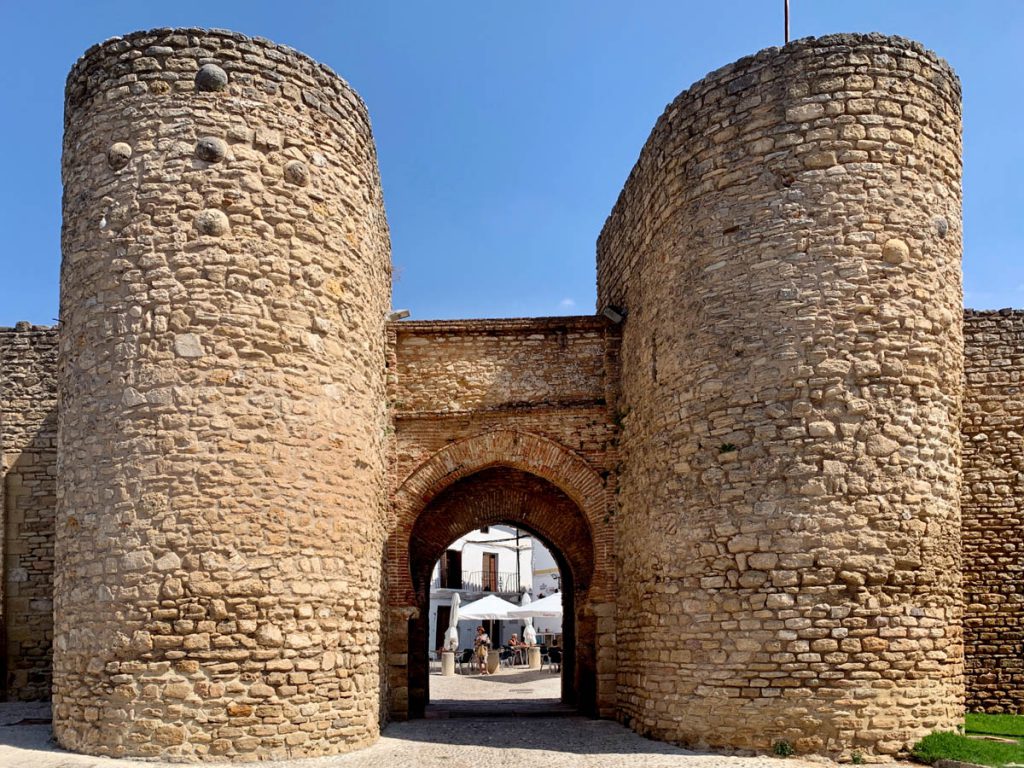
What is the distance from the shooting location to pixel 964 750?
8.09 m

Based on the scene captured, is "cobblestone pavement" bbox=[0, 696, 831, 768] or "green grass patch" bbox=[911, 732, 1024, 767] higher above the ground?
"green grass patch" bbox=[911, 732, 1024, 767]

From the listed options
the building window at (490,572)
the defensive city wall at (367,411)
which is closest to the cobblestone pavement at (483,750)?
the defensive city wall at (367,411)

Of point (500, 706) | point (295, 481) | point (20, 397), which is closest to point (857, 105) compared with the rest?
point (295, 481)

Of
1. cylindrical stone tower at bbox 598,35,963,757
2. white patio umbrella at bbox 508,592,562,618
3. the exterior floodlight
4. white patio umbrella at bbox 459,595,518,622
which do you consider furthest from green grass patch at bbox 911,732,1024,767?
white patio umbrella at bbox 459,595,518,622

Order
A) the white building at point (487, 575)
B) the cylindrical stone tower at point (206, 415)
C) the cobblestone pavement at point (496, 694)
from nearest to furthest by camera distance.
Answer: the cylindrical stone tower at point (206, 415)
the cobblestone pavement at point (496, 694)
the white building at point (487, 575)

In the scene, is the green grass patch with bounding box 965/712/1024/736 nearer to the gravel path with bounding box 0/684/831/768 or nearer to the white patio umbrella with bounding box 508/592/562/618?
the gravel path with bounding box 0/684/831/768

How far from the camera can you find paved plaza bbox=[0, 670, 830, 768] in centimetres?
841

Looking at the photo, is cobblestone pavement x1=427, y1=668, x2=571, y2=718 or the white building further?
the white building

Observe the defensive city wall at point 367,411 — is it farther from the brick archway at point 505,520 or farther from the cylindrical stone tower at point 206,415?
the brick archway at point 505,520

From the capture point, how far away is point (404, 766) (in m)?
8.63

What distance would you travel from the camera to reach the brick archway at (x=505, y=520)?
463 inches

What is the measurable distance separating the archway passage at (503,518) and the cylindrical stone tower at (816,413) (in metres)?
2.98

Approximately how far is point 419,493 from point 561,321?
2.80 m

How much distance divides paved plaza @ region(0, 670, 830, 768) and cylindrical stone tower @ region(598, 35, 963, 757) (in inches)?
22.2
